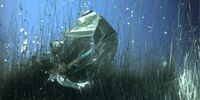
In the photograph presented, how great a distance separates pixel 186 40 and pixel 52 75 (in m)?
0.40

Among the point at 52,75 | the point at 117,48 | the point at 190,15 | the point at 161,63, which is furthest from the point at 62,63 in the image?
the point at 190,15

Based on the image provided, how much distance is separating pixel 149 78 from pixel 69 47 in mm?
236

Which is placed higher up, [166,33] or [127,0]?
[127,0]

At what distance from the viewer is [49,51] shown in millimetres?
1004

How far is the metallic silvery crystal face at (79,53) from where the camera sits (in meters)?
0.99

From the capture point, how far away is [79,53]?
996mm

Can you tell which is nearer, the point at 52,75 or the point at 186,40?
the point at 52,75

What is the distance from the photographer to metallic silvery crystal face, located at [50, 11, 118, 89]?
0.99 meters

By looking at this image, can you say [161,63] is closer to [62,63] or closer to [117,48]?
[117,48]

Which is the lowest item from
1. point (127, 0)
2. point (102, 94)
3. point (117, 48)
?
point (102, 94)

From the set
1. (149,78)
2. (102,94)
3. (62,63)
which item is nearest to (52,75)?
(62,63)

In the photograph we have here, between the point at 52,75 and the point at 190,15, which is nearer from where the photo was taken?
the point at 52,75

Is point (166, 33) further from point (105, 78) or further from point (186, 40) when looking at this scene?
point (105, 78)

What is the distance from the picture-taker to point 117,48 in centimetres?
103
